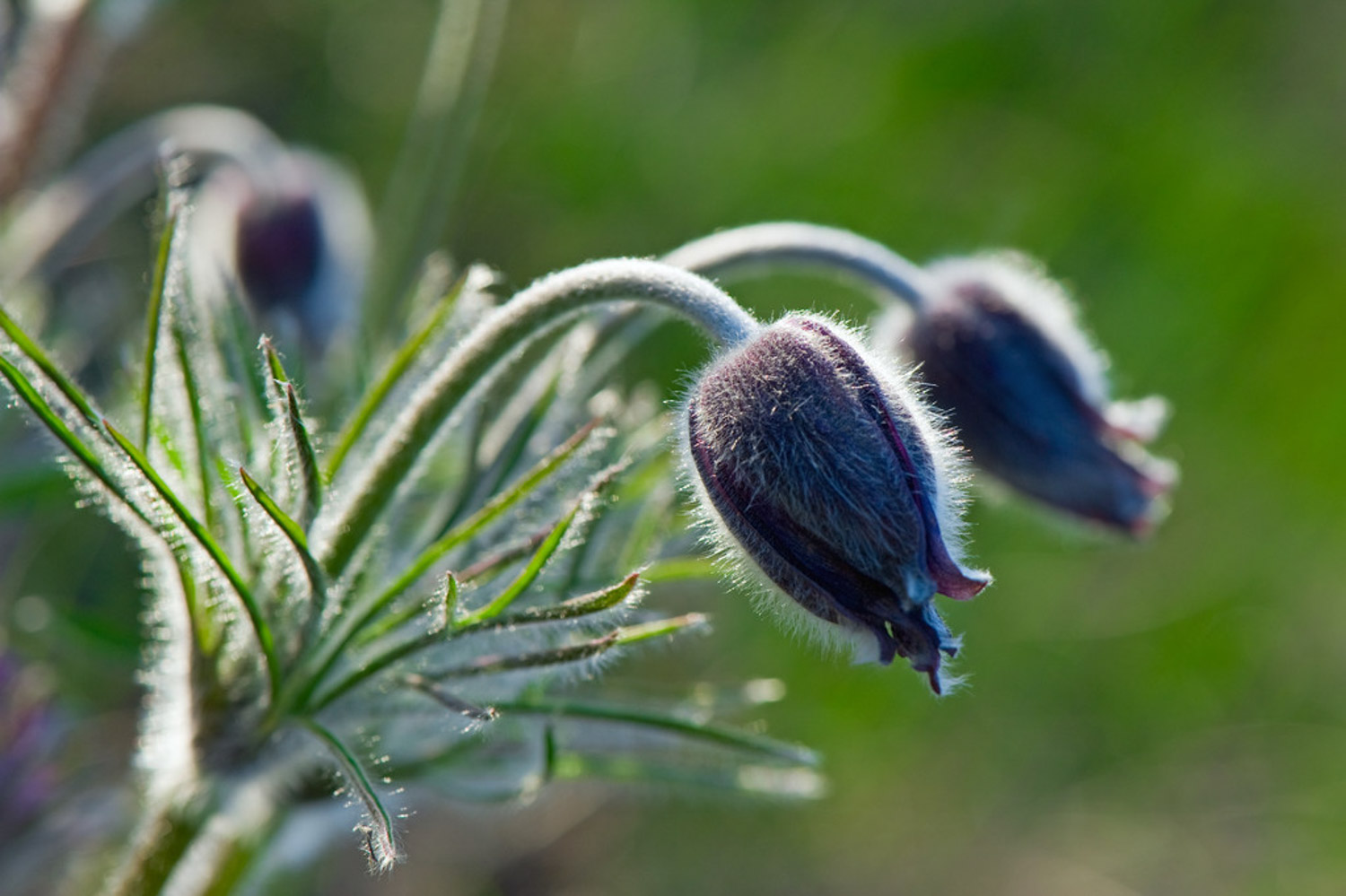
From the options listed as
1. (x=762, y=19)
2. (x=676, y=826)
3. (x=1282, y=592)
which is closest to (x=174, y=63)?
(x=762, y=19)

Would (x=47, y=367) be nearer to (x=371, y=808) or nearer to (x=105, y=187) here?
(x=371, y=808)

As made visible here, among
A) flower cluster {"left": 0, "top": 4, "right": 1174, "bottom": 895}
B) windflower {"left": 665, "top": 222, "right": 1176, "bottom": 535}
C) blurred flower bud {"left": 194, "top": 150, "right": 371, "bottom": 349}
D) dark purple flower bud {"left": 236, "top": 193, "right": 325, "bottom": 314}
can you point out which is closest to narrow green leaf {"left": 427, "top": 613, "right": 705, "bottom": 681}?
flower cluster {"left": 0, "top": 4, "right": 1174, "bottom": 895}

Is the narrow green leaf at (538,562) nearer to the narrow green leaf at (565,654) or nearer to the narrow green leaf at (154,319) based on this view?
the narrow green leaf at (565,654)

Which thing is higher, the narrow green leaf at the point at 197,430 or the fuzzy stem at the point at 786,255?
the fuzzy stem at the point at 786,255

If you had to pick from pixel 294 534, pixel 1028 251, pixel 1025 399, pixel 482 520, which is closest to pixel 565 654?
pixel 482 520

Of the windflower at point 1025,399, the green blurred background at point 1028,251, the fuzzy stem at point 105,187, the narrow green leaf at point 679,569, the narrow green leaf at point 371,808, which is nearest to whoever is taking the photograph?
the narrow green leaf at point 371,808

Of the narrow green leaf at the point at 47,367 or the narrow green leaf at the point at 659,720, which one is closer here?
the narrow green leaf at the point at 47,367

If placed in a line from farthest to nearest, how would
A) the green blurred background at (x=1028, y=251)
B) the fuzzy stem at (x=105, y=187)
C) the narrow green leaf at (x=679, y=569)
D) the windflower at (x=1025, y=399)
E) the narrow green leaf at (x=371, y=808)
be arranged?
the green blurred background at (x=1028, y=251), the fuzzy stem at (x=105, y=187), the windflower at (x=1025, y=399), the narrow green leaf at (x=679, y=569), the narrow green leaf at (x=371, y=808)

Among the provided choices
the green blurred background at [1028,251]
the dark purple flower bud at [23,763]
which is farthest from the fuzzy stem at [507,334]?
the green blurred background at [1028,251]

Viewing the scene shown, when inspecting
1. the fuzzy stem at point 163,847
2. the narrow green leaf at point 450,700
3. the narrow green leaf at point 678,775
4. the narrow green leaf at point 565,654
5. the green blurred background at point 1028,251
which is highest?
the green blurred background at point 1028,251
